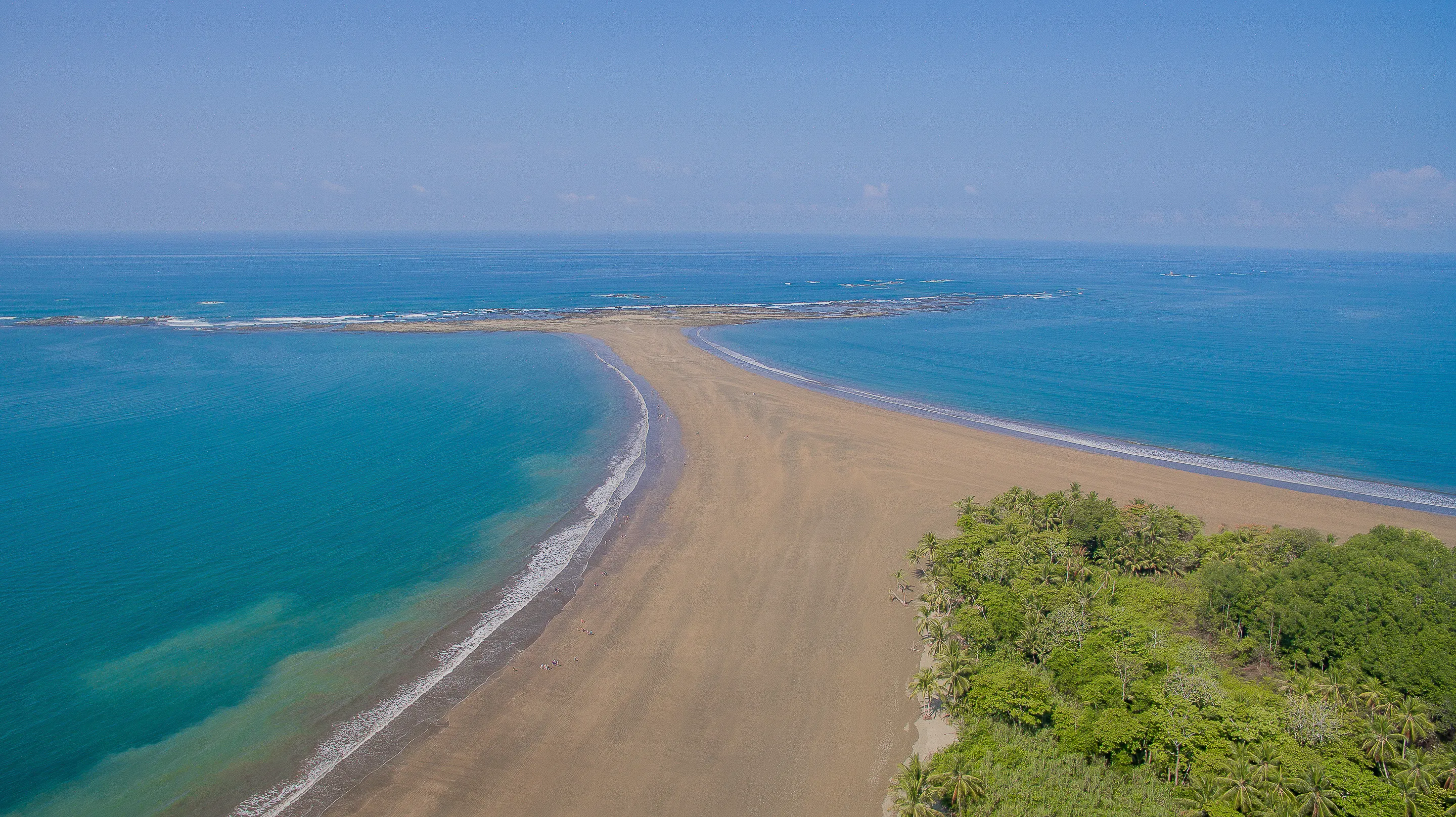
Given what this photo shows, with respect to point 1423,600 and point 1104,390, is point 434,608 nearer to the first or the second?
point 1423,600

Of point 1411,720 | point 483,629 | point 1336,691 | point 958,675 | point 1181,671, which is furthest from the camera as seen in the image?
point 483,629

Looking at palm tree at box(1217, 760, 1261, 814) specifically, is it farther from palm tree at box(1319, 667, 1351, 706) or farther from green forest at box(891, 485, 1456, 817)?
palm tree at box(1319, 667, 1351, 706)

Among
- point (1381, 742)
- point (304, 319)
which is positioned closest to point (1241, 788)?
point (1381, 742)

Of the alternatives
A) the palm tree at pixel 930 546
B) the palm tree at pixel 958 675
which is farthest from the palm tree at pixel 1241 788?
the palm tree at pixel 930 546

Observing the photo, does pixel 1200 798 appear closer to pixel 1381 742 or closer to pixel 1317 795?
pixel 1317 795

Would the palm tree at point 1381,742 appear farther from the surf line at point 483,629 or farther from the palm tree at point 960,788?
the surf line at point 483,629

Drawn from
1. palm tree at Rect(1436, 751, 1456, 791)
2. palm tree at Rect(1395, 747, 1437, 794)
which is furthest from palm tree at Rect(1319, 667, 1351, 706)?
palm tree at Rect(1436, 751, 1456, 791)
